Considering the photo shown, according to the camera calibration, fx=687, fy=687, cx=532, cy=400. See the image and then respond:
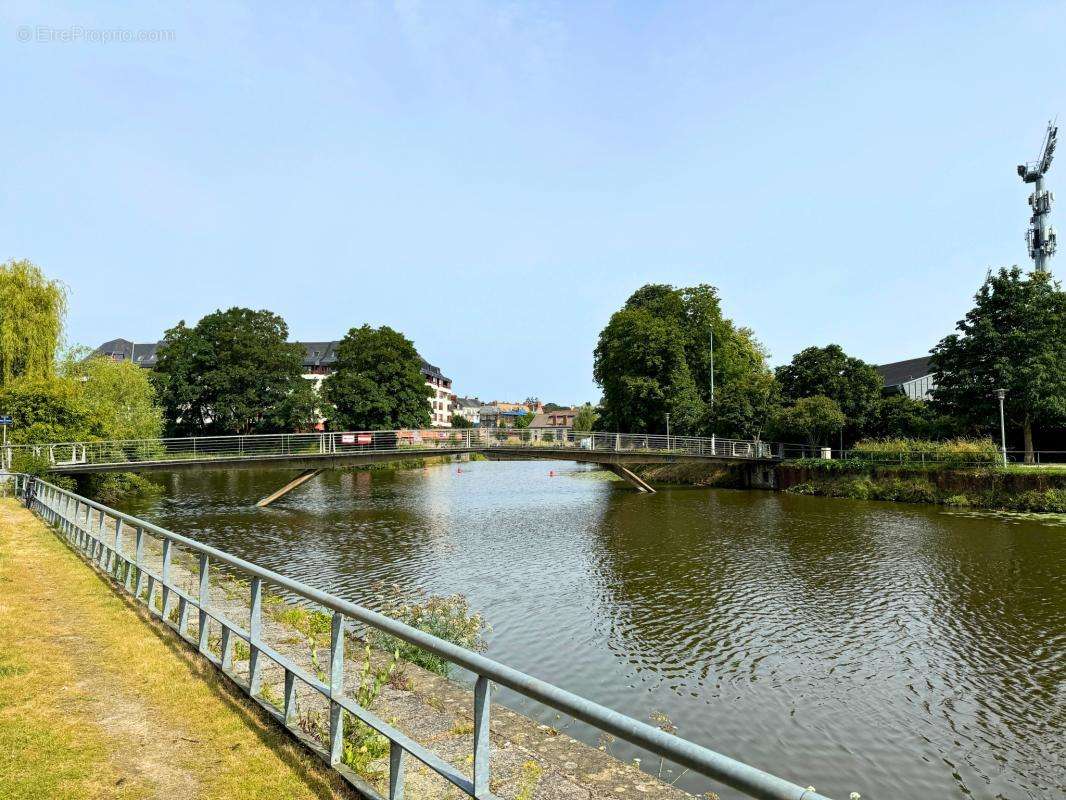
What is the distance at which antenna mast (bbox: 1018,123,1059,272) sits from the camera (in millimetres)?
59781

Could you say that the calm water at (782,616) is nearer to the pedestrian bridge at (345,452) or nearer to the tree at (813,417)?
the pedestrian bridge at (345,452)

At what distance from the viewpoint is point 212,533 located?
24203 mm

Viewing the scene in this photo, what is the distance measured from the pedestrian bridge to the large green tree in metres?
5.60

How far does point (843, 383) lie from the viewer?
44844 mm

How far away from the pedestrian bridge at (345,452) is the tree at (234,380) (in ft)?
75.9

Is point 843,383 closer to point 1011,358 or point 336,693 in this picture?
point 1011,358

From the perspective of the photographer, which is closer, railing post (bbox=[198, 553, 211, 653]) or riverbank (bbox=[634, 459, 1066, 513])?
railing post (bbox=[198, 553, 211, 653])

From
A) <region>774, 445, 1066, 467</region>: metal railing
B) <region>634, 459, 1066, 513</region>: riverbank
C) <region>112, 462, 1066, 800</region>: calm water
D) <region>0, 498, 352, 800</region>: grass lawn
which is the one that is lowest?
<region>112, 462, 1066, 800</region>: calm water

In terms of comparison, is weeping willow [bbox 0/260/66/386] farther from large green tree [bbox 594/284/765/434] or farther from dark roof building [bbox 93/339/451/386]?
dark roof building [bbox 93/339/451/386]

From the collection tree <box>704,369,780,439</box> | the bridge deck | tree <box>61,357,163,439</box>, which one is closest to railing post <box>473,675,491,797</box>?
the bridge deck

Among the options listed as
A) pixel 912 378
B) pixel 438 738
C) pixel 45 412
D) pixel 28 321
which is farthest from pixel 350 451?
pixel 912 378

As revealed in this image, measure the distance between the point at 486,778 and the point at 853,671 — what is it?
9.07 m

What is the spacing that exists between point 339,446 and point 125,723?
31.1 meters

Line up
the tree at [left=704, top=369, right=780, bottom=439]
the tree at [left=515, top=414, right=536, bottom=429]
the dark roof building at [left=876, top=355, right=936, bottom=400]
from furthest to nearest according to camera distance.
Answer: the tree at [left=515, top=414, right=536, bottom=429], the dark roof building at [left=876, top=355, right=936, bottom=400], the tree at [left=704, top=369, right=780, bottom=439]
